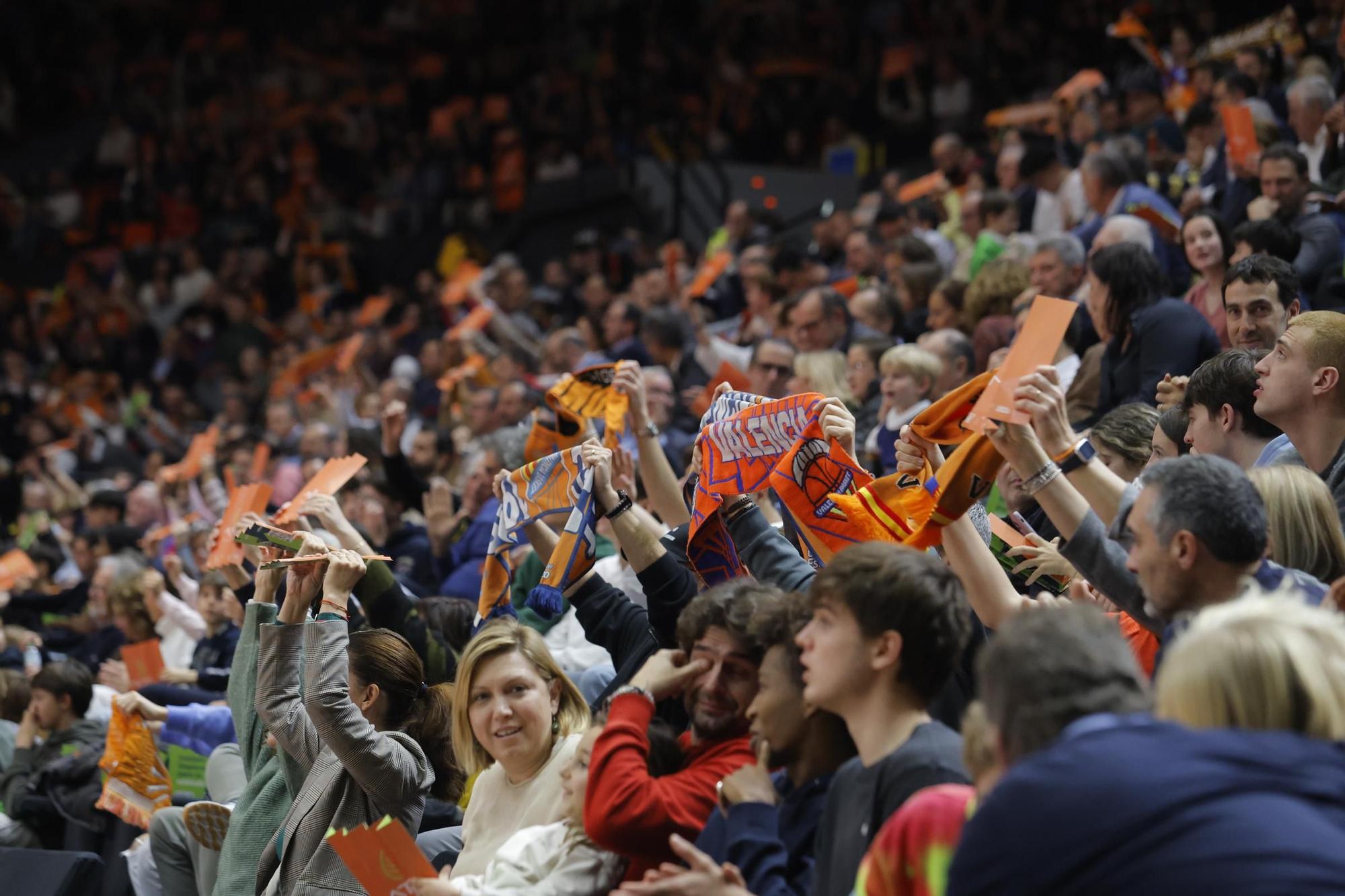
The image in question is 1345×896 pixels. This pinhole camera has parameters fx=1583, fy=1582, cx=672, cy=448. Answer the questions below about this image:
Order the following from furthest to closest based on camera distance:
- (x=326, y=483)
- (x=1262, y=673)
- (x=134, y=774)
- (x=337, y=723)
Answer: (x=134, y=774) < (x=326, y=483) < (x=337, y=723) < (x=1262, y=673)

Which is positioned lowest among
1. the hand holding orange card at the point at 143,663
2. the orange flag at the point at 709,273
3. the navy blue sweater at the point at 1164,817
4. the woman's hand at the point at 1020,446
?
the hand holding orange card at the point at 143,663

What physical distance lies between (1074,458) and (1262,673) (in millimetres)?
1011

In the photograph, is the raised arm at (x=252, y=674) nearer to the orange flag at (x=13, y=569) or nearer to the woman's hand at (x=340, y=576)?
the woman's hand at (x=340, y=576)

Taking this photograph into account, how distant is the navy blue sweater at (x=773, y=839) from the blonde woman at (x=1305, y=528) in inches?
39.0

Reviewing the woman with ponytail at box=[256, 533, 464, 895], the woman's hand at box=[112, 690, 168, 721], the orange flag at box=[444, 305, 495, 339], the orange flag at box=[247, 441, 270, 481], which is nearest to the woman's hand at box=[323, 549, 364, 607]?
the woman with ponytail at box=[256, 533, 464, 895]

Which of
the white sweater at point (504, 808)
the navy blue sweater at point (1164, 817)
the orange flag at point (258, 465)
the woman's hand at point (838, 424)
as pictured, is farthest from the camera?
the orange flag at point (258, 465)

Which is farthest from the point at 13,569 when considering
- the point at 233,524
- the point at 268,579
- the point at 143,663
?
the point at 268,579

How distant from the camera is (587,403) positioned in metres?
4.91

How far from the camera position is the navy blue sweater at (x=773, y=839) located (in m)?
2.49

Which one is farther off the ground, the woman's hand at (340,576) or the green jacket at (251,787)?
the woman's hand at (340,576)

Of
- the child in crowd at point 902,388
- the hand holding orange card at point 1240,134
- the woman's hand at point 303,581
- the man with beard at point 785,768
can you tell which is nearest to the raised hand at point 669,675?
the man with beard at point 785,768

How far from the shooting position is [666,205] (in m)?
13.7

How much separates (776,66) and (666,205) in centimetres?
150

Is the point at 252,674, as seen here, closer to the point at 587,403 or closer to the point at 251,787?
the point at 251,787
